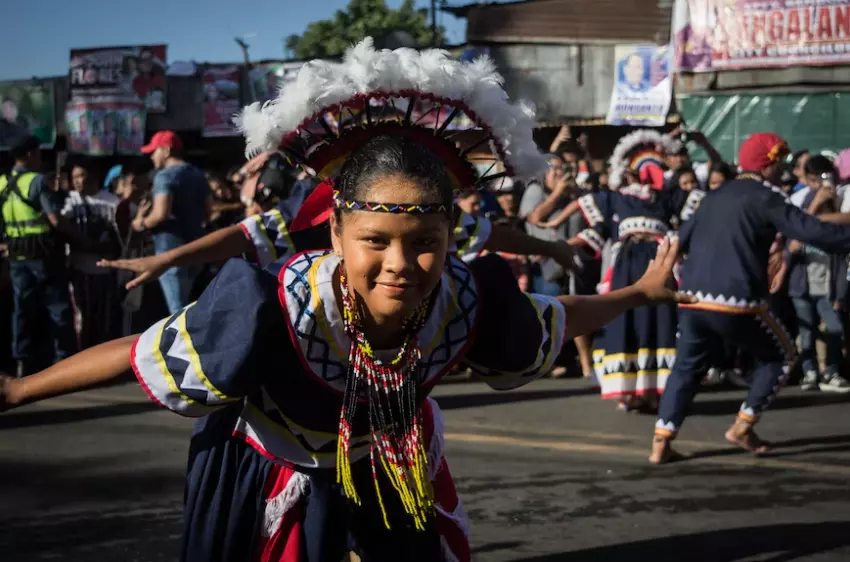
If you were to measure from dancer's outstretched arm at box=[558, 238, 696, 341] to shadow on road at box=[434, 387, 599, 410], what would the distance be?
18.4 ft

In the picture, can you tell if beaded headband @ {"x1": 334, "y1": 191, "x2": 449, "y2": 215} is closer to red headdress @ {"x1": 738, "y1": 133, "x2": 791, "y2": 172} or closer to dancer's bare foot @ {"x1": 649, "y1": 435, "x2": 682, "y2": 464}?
dancer's bare foot @ {"x1": 649, "y1": 435, "x2": 682, "y2": 464}

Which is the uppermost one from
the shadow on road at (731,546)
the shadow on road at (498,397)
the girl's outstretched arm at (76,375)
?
the girl's outstretched arm at (76,375)

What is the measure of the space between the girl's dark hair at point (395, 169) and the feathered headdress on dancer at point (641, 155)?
6.74 metres

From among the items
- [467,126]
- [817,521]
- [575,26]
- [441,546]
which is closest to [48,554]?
[441,546]

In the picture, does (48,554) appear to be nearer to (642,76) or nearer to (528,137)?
(528,137)

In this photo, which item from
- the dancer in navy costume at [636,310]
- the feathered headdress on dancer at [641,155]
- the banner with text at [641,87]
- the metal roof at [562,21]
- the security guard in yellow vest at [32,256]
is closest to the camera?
the dancer in navy costume at [636,310]

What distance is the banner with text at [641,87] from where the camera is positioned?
17.7m

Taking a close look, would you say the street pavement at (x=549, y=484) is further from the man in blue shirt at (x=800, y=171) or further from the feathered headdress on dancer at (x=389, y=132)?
the man in blue shirt at (x=800, y=171)

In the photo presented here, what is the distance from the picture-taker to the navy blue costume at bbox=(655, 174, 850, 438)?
688 centimetres

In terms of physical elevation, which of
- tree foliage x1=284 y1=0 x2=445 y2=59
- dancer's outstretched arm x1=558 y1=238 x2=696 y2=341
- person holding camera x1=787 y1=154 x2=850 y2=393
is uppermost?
tree foliage x1=284 y1=0 x2=445 y2=59

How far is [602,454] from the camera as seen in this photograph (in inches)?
281

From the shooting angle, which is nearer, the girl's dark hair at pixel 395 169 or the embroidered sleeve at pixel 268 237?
the girl's dark hair at pixel 395 169

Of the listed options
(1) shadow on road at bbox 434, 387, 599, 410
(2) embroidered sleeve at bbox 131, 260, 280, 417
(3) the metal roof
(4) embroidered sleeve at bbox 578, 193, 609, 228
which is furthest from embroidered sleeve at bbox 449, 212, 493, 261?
(3) the metal roof

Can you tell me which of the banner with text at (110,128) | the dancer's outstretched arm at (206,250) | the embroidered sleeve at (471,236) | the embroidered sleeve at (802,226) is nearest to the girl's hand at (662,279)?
the dancer's outstretched arm at (206,250)
